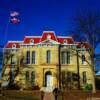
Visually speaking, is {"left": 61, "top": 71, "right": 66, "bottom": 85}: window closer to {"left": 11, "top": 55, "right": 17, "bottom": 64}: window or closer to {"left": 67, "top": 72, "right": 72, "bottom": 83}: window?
{"left": 67, "top": 72, "right": 72, "bottom": 83}: window

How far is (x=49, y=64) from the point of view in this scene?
51562 millimetres

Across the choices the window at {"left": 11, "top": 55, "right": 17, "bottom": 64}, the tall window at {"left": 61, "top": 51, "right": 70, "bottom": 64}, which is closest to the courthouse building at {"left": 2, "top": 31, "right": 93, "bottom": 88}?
the tall window at {"left": 61, "top": 51, "right": 70, "bottom": 64}

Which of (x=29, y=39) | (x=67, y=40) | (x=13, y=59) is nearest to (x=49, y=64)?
(x=67, y=40)

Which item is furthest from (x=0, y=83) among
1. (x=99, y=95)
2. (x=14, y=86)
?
(x=99, y=95)

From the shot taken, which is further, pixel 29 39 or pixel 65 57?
pixel 29 39

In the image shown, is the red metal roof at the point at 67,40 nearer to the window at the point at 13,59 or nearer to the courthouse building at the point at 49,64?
the courthouse building at the point at 49,64

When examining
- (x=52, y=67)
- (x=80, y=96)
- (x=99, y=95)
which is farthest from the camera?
(x=52, y=67)

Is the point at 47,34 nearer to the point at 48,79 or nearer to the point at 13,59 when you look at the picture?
the point at 13,59

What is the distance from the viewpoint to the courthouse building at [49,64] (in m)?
51.6

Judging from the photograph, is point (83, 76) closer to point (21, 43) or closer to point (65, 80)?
point (65, 80)

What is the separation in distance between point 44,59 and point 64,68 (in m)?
3.64

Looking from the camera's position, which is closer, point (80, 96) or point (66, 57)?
point (80, 96)

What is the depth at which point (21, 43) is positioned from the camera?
5372 cm

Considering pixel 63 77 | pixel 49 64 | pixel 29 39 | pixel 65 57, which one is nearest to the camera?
pixel 49 64
